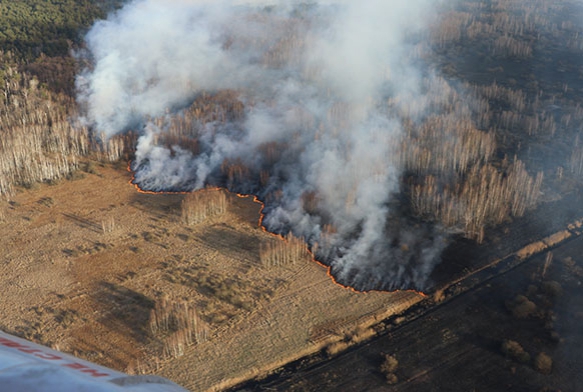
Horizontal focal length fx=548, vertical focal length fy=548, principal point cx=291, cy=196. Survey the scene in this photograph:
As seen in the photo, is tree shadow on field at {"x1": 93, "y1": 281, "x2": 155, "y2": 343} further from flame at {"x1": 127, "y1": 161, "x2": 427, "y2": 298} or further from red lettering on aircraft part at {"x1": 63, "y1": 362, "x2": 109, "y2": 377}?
red lettering on aircraft part at {"x1": 63, "y1": 362, "x2": 109, "y2": 377}

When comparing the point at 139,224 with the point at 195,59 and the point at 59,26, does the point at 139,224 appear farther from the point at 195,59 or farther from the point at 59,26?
the point at 59,26

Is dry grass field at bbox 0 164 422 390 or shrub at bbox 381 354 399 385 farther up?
shrub at bbox 381 354 399 385

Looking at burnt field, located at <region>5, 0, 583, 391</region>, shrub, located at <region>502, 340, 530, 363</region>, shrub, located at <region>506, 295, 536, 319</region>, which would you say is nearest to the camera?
shrub, located at <region>502, 340, 530, 363</region>

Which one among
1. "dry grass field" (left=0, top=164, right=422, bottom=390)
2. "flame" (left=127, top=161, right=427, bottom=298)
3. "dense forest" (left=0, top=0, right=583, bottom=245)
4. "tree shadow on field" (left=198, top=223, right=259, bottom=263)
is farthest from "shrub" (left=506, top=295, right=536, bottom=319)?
"tree shadow on field" (left=198, top=223, right=259, bottom=263)

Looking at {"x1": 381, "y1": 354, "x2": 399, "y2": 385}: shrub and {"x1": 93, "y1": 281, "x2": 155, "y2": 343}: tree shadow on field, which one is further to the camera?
{"x1": 93, "y1": 281, "x2": 155, "y2": 343}: tree shadow on field

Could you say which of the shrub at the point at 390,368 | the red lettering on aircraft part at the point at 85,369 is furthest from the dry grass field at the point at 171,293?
the red lettering on aircraft part at the point at 85,369

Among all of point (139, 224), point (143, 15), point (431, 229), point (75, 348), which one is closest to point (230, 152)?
point (139, 224)

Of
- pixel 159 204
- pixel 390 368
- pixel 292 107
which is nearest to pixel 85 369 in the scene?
pixel 390 368
